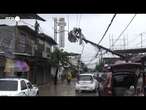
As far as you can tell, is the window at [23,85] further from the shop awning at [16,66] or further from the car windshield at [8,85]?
the shop awning at [16,66]

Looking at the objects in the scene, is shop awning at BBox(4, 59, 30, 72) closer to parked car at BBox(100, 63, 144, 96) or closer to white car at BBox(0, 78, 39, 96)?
white car at BBox(0, 78, 39, 96)

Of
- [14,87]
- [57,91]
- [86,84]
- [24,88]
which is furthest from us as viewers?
[86,84]

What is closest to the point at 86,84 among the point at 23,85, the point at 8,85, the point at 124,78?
the point at 23,85

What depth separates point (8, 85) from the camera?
41.5 ft

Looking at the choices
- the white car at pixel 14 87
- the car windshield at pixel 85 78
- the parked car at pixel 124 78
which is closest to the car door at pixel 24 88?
the white car at pixel 14 87

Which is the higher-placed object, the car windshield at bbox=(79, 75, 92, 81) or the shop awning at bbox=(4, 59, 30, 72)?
the shop awning at bbox=(4, 59, 30, 72)

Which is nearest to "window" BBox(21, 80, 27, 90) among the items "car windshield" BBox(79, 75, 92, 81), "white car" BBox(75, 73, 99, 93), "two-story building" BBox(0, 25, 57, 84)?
"two-story building" BBox(0, 25, 57, 84)

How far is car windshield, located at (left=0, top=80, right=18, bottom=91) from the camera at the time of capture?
40.8 feet

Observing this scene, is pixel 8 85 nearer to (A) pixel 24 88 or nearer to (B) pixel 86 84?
(A) pixel 24 88

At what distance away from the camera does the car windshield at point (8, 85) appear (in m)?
12.4
